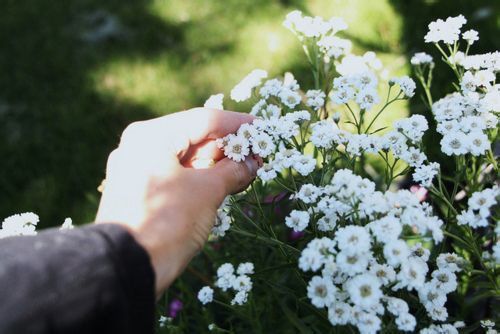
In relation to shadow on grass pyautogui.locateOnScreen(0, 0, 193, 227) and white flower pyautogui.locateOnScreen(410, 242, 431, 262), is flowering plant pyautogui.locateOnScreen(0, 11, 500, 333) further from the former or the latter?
shadow on grass pyautogui.locateOnScreen(0, 0, 193, 227)

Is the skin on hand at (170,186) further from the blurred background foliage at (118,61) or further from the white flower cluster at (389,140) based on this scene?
the blurred background foliage at (118,61)

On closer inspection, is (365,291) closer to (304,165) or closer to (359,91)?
(304,165)

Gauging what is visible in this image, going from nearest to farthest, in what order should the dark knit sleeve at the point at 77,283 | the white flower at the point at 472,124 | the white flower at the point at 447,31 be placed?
1. the dark knit sleeve at the point at 77,283
2. the white flower at the point at 472,124
3. the white flower at the point at 447,31

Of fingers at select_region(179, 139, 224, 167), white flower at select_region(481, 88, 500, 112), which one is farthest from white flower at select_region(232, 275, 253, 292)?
white flower at select_region(481, 88, 500, 112)

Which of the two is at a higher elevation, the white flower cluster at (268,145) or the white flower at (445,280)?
the white flower cluster at (268,145)

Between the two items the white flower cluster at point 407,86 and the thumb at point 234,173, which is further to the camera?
the white flower cluster at point 407,86

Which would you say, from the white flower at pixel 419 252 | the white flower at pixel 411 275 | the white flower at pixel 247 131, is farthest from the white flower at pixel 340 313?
the white flower at pixel 247 131
